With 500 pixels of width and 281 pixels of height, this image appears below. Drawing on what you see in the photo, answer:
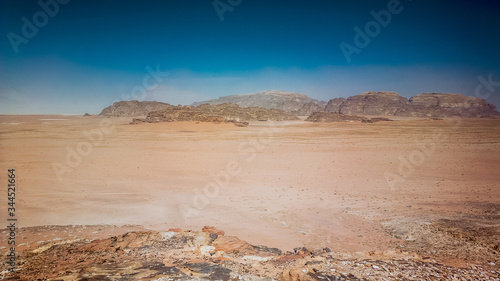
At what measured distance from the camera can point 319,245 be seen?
7387 millimetres

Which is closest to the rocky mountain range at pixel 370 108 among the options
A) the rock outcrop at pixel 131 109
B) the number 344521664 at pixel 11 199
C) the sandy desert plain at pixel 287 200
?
the rock outcrop at pixel 131 109

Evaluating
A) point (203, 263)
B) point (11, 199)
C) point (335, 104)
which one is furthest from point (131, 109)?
point (203, 263)

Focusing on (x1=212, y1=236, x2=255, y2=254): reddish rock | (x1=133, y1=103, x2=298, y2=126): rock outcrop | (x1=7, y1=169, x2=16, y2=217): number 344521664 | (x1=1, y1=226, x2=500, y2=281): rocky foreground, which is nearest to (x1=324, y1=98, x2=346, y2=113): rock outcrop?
(x1=133, y1=103, x2=298, y2=126): rock outcrop

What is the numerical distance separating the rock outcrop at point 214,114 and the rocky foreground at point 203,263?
47.1 metres

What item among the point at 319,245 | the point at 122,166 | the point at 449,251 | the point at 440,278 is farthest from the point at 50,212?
the point at 449,251

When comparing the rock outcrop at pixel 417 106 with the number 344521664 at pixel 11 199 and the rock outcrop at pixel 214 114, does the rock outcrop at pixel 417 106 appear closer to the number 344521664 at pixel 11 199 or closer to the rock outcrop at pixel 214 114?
the rock outcrop at pixel 214 114

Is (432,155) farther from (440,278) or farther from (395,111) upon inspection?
(395,111)

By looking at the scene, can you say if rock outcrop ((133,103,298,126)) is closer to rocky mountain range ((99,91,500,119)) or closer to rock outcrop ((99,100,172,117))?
rocky mountain range ((99,91,500,119))

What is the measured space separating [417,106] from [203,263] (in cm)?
15194

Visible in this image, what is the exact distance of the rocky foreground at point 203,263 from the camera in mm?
4617

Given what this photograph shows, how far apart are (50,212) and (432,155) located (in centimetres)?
2544

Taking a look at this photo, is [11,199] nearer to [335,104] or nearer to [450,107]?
[450,107]

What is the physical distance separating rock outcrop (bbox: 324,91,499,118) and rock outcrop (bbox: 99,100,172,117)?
10743 centimetres

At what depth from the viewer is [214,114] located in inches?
2842
